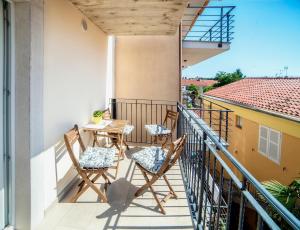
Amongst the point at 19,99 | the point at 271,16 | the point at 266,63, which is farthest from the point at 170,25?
the point at 266,63

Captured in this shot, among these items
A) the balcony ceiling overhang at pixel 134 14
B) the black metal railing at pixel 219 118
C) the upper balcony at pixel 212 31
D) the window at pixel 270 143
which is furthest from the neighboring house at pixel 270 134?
the balcony ceiling overhang at pixel 134 14

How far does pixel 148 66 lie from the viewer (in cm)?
599

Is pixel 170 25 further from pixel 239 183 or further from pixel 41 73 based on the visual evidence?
pixel 239 183

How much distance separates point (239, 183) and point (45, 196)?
2.14 m

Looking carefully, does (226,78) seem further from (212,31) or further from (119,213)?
(119,213)

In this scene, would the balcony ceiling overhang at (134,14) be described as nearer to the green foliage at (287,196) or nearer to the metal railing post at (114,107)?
the metal railing post at (114,107)

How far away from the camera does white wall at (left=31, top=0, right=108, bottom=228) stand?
248 centimetres

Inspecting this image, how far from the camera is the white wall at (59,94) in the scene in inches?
97.7

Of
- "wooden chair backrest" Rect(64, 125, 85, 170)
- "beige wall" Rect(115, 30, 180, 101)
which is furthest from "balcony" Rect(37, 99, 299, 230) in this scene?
"beige wall" Rect(115, 30, 180, 101)

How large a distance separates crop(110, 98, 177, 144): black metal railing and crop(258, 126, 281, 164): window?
4.41 meters

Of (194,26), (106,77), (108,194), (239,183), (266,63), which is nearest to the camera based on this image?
(239,183)

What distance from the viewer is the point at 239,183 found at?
133 centimetres

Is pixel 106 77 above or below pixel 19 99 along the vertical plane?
above

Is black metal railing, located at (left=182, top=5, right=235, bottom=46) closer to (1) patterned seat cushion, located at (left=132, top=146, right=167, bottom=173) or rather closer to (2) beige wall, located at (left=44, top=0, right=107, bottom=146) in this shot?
(2) beige wall, located at (left=44, top=0, right=107, bottom=146)
